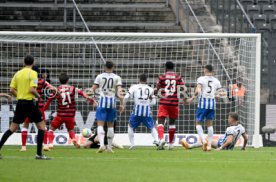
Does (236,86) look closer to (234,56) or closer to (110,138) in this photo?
(234,56)

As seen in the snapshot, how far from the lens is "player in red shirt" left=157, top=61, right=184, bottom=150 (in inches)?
926

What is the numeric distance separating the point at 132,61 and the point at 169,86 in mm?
4695

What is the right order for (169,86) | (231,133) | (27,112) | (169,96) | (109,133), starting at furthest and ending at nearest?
1. (231,133)
2. (169,96)
3. (169,86)
4. (109,133)
5. (27,112)

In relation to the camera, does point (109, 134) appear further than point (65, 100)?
No

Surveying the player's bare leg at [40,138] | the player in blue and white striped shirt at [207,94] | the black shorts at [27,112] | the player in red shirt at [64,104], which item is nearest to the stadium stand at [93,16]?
the player in red shirt at [64,104]

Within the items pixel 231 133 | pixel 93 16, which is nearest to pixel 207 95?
pixel 231 133

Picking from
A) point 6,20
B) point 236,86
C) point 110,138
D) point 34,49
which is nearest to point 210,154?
point 110,138

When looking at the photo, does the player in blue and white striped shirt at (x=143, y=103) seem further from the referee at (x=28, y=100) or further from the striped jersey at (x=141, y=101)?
the referee at (x=28, y=100)

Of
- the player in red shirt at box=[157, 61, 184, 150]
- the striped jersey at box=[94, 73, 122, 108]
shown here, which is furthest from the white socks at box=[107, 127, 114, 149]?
the player in red shirt at box=[157, 61, 184, 150]

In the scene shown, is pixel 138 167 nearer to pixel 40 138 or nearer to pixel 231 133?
pixel 40 138

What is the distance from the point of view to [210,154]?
2111cm

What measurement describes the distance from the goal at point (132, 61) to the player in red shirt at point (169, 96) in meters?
2.99

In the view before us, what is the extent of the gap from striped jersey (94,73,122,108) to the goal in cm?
485

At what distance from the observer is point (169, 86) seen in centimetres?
2353
